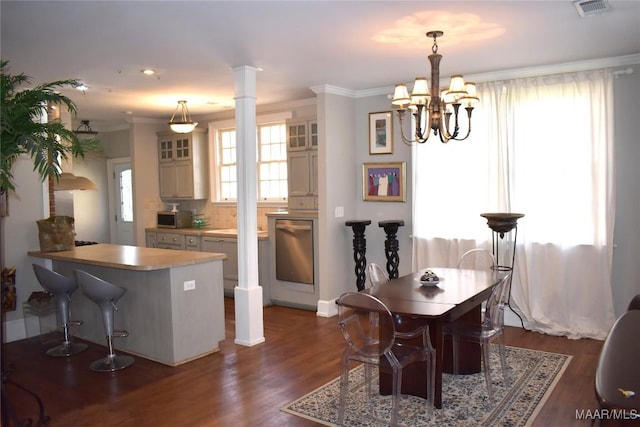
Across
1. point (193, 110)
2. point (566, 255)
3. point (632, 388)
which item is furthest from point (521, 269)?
point (193, 110)

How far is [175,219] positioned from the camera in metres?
7.89

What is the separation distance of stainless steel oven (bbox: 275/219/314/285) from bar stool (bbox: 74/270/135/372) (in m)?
2.27

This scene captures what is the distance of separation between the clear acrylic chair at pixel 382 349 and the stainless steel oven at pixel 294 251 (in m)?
2.74

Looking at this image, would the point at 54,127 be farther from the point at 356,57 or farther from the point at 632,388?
the point at 356,57

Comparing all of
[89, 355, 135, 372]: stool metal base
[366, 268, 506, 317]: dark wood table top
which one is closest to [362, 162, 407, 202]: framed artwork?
[366, 268, 506, 317]: dark wood table top

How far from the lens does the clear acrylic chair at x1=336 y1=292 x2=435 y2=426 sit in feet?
10.3

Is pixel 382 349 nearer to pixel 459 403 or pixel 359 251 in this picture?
pixel 459 403

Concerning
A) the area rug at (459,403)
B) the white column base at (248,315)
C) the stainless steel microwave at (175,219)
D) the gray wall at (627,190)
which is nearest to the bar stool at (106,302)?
the white column base at (248,315)

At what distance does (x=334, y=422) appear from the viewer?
330 cm

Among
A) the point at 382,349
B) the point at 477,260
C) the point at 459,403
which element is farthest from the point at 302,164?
the point at 459,403

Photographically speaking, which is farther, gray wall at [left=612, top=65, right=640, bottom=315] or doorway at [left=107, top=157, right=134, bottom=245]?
doorway at [left=107, top=157, right=134, bottom=245]

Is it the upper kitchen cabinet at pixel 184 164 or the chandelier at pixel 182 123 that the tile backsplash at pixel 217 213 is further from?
the chandelier at pixel 182 123

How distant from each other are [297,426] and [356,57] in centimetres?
302

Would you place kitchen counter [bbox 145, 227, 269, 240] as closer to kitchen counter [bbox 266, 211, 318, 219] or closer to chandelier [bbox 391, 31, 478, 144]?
kitchen counter [bbox 266, 211, 318, 219]
